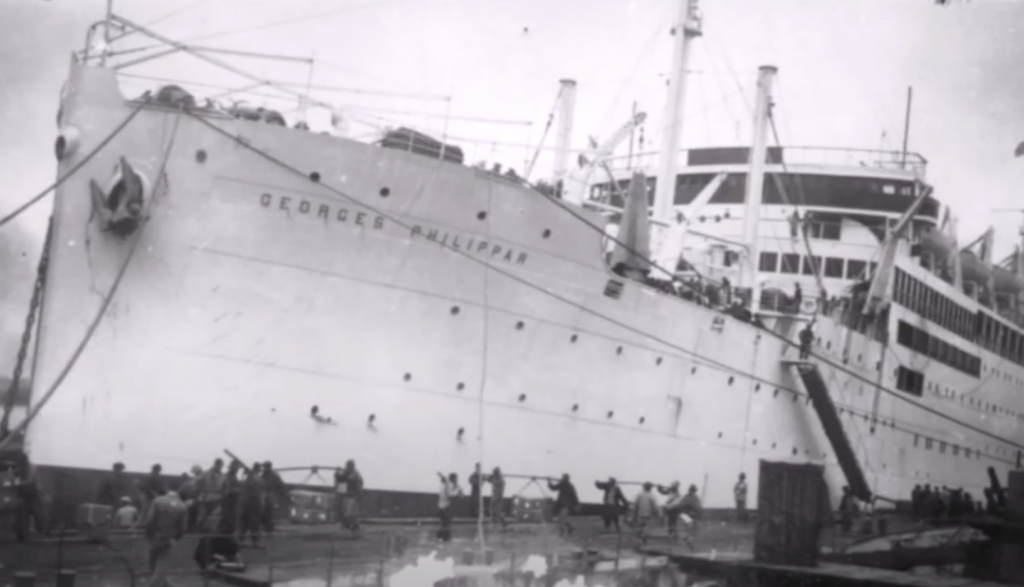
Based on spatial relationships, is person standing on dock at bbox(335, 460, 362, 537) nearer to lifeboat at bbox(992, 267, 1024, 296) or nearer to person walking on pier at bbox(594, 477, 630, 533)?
person walking on pier at bbox(594, 477, 630, 533)

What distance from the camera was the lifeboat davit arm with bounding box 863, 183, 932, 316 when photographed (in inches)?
971

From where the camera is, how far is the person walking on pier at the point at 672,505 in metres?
17.7

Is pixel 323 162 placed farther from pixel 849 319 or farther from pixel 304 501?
pixel 849 319

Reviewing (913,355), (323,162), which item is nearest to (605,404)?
(323,162)

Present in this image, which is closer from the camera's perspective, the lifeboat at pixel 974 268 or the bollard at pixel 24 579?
the bollard at pixel 24 579

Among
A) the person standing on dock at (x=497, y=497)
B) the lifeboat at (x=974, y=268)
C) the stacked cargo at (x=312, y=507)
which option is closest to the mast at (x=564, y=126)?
the person standing on dock at (x=497, y=497)

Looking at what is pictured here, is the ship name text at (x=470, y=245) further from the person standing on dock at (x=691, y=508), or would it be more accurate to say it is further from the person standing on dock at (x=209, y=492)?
the person standing on dock at (x=691, y=508)

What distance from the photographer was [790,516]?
703 cm

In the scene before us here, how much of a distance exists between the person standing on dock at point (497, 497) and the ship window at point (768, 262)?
12.8 m

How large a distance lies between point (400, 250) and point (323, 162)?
5.35 feet

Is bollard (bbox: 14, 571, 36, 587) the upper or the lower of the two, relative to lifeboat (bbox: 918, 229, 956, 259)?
lower

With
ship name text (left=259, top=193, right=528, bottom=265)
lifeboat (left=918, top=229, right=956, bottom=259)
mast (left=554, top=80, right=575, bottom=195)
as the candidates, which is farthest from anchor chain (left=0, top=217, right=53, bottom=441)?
lifeboat (left=918, top=229, right=956, bottom=259)

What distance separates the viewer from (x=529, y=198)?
677 inches

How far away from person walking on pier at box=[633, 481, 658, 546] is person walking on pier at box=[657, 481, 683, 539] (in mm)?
560
